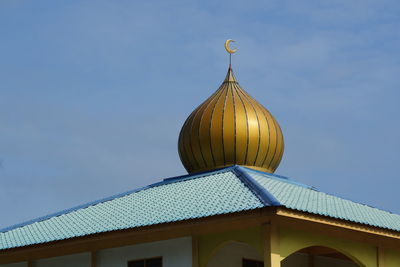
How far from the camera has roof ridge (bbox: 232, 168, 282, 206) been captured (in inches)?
754

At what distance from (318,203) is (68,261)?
6.64m

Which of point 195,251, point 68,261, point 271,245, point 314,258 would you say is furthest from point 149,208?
point 314,258

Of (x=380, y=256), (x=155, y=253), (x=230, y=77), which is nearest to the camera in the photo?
(x=380, y=256)

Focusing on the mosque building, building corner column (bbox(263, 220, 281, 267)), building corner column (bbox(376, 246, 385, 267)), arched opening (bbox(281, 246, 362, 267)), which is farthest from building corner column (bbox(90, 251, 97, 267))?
building corner column (bbox(376, 246, 385, 267))

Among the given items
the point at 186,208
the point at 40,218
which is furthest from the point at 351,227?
the point at 40,218

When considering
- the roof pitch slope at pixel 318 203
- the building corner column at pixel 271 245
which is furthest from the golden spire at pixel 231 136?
the building corner column at pixel 271 245

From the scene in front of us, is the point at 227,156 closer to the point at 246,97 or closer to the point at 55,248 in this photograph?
the point at 246,97

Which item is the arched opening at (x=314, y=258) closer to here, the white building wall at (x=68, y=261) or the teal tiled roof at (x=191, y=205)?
the teal tiled roof at (x=191, y=205)

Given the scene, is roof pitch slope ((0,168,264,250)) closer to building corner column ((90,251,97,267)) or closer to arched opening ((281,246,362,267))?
building corner column ((90,251,97,267))

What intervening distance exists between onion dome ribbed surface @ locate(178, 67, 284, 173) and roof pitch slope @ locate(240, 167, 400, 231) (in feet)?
4.29

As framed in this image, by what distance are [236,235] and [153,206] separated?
3.31m

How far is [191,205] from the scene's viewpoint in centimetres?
2133

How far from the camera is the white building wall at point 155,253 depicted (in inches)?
832

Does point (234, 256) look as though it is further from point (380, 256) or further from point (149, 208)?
point (380, 256)
